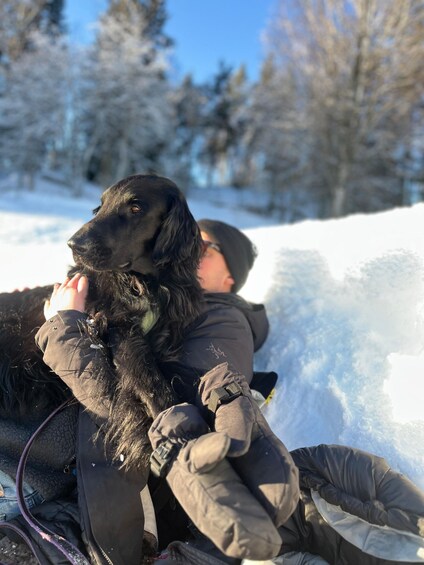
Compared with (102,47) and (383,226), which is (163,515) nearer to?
(383,226)

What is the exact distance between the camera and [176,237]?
2090 mm

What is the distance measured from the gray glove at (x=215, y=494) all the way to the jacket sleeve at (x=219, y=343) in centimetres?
54

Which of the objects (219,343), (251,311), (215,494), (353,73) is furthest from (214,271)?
(353,73)

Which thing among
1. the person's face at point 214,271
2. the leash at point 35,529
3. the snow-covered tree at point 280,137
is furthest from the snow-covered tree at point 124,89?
the leash at point 35,529

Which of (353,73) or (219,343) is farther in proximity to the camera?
(353,73)

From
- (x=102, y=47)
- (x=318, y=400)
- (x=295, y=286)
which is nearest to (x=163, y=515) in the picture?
(x=318, y=400)

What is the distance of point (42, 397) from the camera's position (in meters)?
1.92

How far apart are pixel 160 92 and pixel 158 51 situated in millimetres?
2217

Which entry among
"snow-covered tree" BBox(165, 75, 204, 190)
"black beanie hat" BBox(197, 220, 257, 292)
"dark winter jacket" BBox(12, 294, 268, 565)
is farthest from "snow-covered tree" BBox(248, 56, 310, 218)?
"dark winter jacket" BBox(12, 294, 268, 565)

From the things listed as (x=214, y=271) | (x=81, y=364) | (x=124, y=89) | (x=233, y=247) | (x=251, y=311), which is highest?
(x=124, y=89)

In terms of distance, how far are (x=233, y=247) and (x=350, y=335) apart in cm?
91

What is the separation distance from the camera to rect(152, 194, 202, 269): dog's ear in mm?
2059

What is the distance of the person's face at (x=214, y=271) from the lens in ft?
8.87

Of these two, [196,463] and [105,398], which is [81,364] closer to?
[105,398]
